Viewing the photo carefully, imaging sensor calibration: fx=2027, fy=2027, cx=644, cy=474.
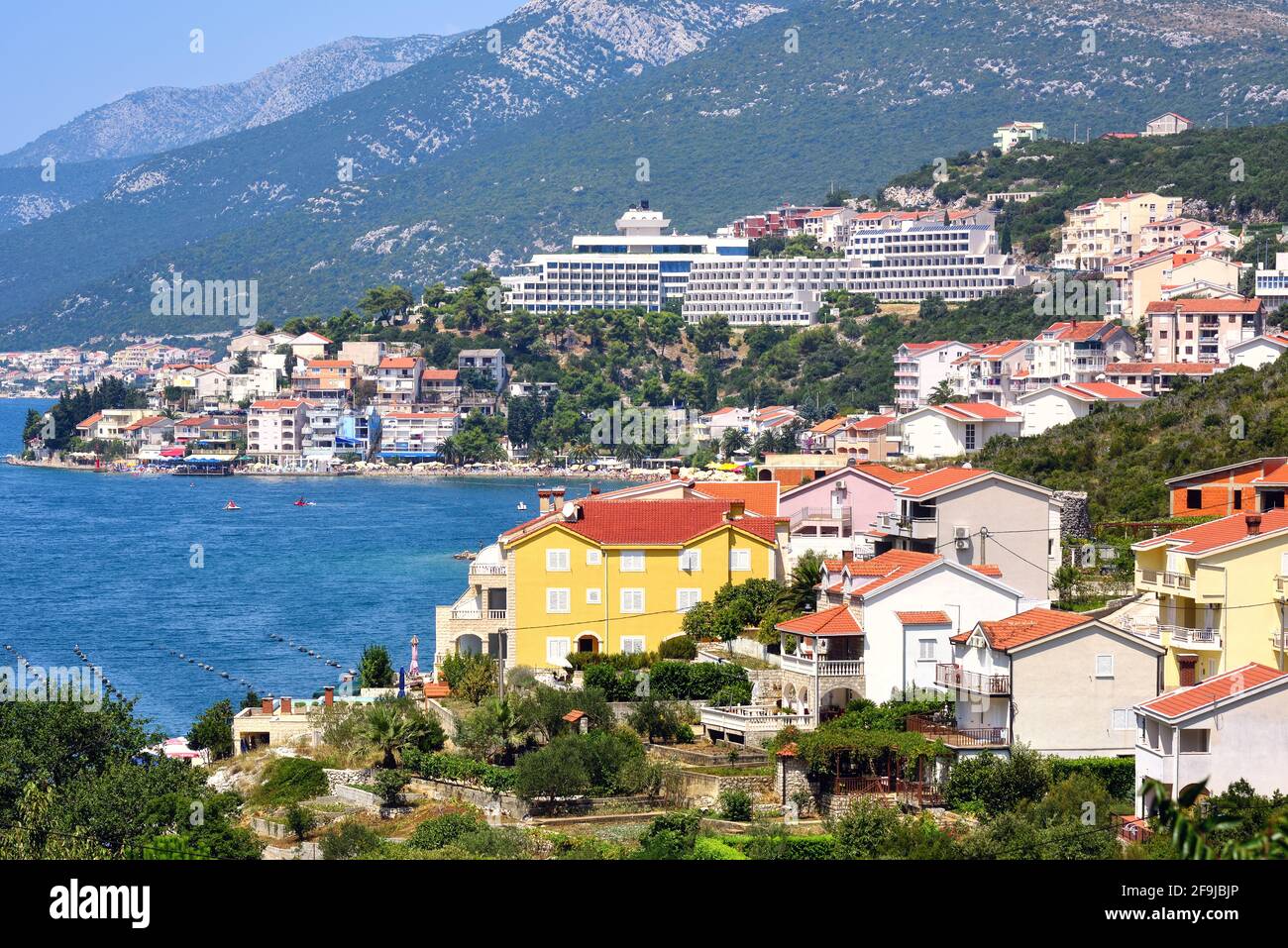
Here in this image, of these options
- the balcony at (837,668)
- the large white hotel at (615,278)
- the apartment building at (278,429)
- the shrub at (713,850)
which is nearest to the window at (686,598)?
the balcony at (837,668)

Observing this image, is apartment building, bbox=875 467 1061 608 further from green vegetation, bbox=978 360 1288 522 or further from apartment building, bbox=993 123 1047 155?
apartment building, bbox=993 123 1047 155

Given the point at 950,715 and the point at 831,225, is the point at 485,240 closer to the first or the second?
the point at 831,225

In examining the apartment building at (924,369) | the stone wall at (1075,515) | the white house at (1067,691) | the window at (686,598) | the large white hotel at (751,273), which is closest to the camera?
the white house at (1067,691)

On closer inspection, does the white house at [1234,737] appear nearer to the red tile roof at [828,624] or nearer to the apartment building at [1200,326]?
the red tile roof at [828,624]

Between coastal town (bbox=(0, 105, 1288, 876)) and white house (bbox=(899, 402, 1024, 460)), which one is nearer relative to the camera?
coastal town (bbox=(0, 105, 1288, 876))

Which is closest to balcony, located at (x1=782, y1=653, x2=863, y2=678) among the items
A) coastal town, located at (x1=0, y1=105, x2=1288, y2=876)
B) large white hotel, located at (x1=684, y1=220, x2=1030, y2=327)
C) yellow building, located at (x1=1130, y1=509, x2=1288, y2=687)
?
coastal town, located at (x1=0, y1=105, x2=1288, y2=876)

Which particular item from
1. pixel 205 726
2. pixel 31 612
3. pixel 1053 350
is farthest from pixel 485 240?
pixel 205 726
